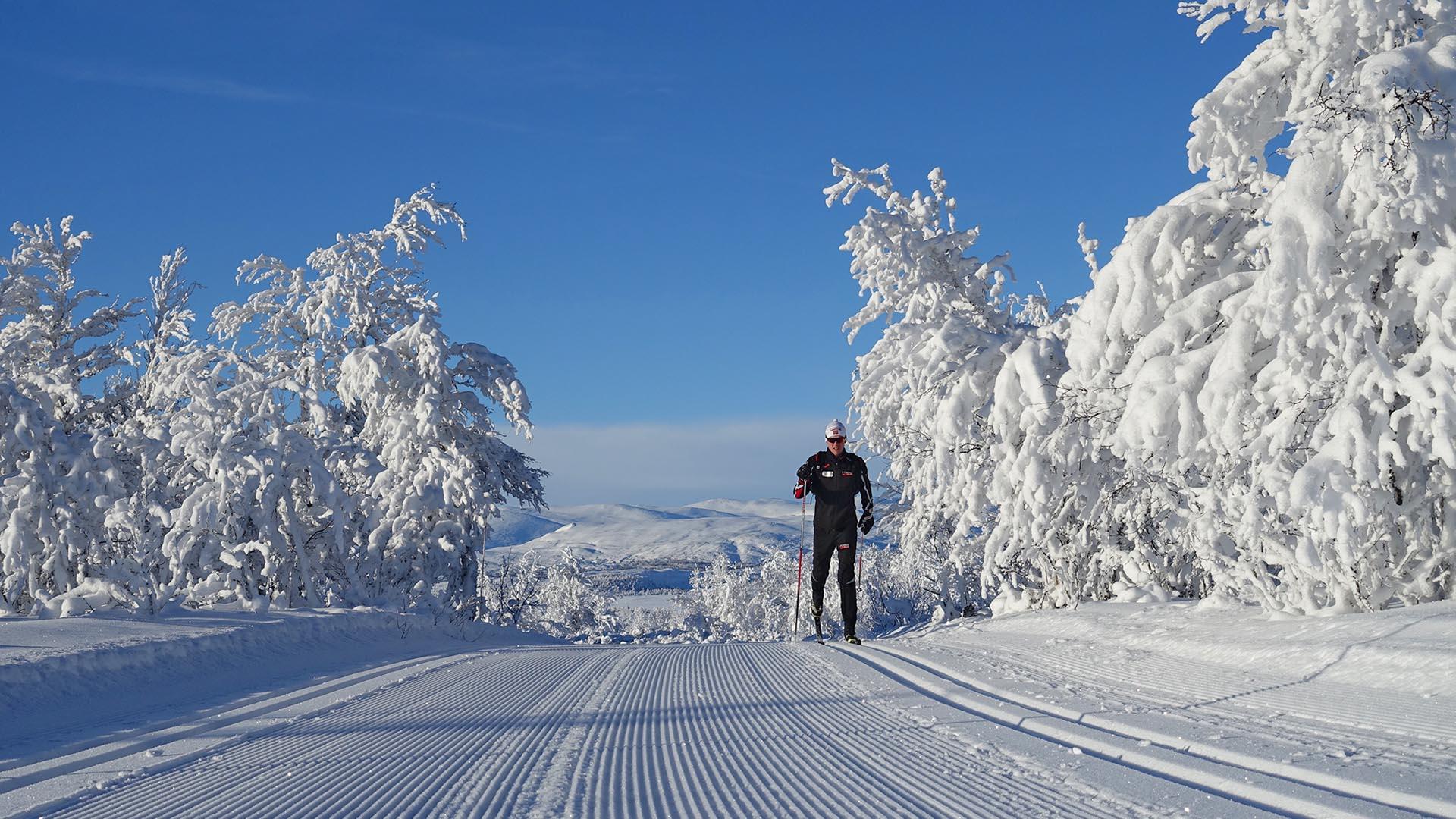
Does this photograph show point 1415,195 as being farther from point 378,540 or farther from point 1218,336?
point 378,540

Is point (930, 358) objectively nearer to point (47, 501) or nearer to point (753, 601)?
point (47, 501)

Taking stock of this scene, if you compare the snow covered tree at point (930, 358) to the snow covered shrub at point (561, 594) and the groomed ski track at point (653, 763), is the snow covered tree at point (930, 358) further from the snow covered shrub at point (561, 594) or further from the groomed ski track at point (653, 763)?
the snow covered shrub at point (561, 594)

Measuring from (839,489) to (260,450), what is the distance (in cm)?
769

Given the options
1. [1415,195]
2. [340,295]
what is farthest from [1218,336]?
[340,295]

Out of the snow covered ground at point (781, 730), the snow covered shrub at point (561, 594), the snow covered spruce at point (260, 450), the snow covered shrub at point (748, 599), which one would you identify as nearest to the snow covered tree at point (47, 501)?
the snow covered spruce at point (260, 450)

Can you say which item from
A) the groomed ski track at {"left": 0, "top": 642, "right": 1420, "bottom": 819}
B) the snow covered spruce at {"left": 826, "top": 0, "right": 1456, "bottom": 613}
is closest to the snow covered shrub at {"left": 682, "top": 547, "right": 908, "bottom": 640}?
the snow covered spruce at {"left": 826, "top": 0, "right": 1456, "bottom": 613}

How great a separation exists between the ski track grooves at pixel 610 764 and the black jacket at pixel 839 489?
4163 mm

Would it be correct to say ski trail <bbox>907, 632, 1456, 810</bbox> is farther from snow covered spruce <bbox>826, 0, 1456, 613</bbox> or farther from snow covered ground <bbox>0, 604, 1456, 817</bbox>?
snow covered spruce <bbox>826, 0, 1456, 613</bbox>

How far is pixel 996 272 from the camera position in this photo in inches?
532

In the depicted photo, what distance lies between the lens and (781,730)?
364cm

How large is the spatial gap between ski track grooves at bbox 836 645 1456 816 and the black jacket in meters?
4.34

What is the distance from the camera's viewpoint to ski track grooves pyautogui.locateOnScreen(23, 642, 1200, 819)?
2.54m

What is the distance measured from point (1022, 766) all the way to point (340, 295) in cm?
1969

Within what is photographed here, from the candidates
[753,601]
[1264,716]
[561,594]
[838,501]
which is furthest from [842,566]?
[561,594]
